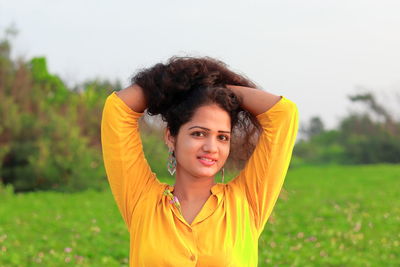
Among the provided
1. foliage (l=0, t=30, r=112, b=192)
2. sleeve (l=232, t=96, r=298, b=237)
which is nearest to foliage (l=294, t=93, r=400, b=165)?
foliage (l=0, t=30, r=112, b=192)

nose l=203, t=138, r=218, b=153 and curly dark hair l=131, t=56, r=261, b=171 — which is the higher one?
curly dark hair l=131, t=56, r=261, b=171

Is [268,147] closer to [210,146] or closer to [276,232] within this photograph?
[210,146]

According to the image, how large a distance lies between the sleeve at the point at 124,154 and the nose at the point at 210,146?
0.32 m

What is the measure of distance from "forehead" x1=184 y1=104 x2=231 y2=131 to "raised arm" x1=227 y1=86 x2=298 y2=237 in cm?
13

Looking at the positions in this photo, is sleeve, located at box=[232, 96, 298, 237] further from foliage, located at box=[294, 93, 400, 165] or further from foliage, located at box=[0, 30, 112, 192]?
foliage, located at box=[294, 93, 400, 165]

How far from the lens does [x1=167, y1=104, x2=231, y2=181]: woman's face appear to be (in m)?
2.37

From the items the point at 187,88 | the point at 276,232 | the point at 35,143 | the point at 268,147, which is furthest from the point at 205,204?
the point at 35,143

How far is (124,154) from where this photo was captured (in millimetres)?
2451

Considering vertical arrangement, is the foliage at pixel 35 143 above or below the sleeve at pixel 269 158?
below

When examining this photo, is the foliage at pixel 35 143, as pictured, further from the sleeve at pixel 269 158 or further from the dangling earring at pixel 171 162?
the sleeve at pixel 269 158

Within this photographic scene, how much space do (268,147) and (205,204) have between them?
0.35 m

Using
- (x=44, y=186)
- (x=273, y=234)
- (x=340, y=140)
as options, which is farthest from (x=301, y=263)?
(x=340, y=140)

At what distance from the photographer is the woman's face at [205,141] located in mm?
2371

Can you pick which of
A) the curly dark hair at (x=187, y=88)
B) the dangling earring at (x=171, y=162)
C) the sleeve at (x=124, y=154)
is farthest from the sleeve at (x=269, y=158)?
the sleeve at (x=124, y=154)
